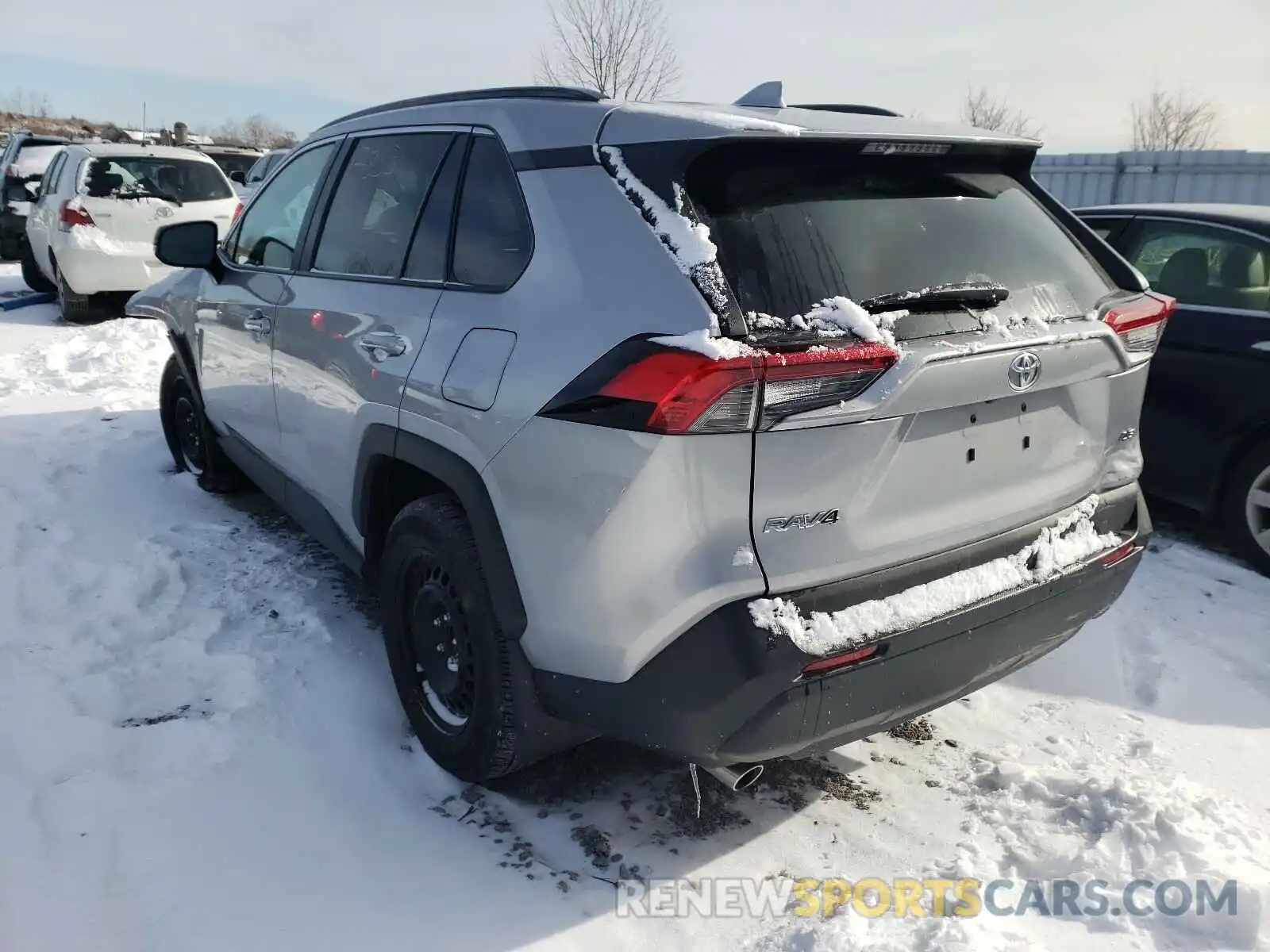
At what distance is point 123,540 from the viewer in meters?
4.38

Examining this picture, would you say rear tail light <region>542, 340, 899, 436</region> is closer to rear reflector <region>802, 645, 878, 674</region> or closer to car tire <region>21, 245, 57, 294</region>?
rear reflector <region>802, 645, 878, 674</region>

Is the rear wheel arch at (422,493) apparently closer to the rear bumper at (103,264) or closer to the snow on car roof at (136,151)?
the rear bumper at (103,264)

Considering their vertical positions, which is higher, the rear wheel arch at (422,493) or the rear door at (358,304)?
the rear door at (358,304)

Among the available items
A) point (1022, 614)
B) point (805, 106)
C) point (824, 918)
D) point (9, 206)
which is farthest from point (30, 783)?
point (9, 206)

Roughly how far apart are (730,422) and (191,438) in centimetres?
424

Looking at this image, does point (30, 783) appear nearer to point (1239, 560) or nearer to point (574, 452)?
point (574, 452)

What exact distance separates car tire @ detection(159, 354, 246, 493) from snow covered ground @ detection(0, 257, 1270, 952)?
1.03 metres

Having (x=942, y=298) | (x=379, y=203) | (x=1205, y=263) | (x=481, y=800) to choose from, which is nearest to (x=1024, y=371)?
(x=942, y=298)

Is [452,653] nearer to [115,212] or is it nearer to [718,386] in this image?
[718,386]

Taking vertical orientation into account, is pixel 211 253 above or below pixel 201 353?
above

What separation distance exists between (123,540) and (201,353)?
95 cm

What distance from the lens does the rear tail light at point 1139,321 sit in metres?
2.60

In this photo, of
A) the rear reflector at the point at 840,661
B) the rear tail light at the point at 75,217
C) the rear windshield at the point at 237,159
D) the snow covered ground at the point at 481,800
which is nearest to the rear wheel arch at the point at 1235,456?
the snow covered ground at the point at 481,800

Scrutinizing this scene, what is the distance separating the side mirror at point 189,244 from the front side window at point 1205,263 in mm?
4582
